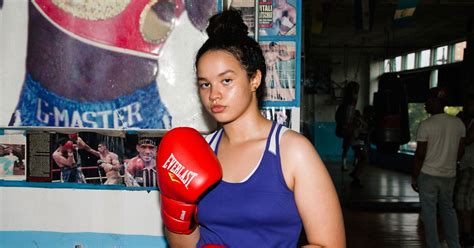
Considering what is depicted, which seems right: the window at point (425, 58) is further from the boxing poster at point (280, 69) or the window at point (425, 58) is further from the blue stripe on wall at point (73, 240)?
the blue stripe on wall at point (73, 240)

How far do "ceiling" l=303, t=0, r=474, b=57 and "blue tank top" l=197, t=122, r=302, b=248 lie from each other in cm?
411

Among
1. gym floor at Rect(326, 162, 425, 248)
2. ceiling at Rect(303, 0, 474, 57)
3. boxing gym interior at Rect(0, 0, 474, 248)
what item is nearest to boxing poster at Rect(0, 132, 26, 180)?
boxing gym interior at Rect(0, 0, 474, 248)

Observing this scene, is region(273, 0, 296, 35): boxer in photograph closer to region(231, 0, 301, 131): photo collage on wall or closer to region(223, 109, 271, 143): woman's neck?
region(231, 0, 301, 131): photo collage on wall

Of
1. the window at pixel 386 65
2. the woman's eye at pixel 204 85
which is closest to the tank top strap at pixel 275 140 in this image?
the woman's eye at pixel 204 85

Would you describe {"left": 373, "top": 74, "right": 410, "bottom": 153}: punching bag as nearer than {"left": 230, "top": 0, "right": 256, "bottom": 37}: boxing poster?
No

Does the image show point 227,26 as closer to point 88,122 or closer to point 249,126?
point 249,126

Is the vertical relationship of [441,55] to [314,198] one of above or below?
above

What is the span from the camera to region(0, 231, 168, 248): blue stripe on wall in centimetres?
217

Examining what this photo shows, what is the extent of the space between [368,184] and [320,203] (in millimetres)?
7323

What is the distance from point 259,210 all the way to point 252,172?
106mm

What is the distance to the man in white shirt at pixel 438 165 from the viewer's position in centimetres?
348

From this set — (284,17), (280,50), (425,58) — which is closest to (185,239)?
(280,50)

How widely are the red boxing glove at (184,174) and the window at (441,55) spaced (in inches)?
339

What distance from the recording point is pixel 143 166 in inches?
85.7
